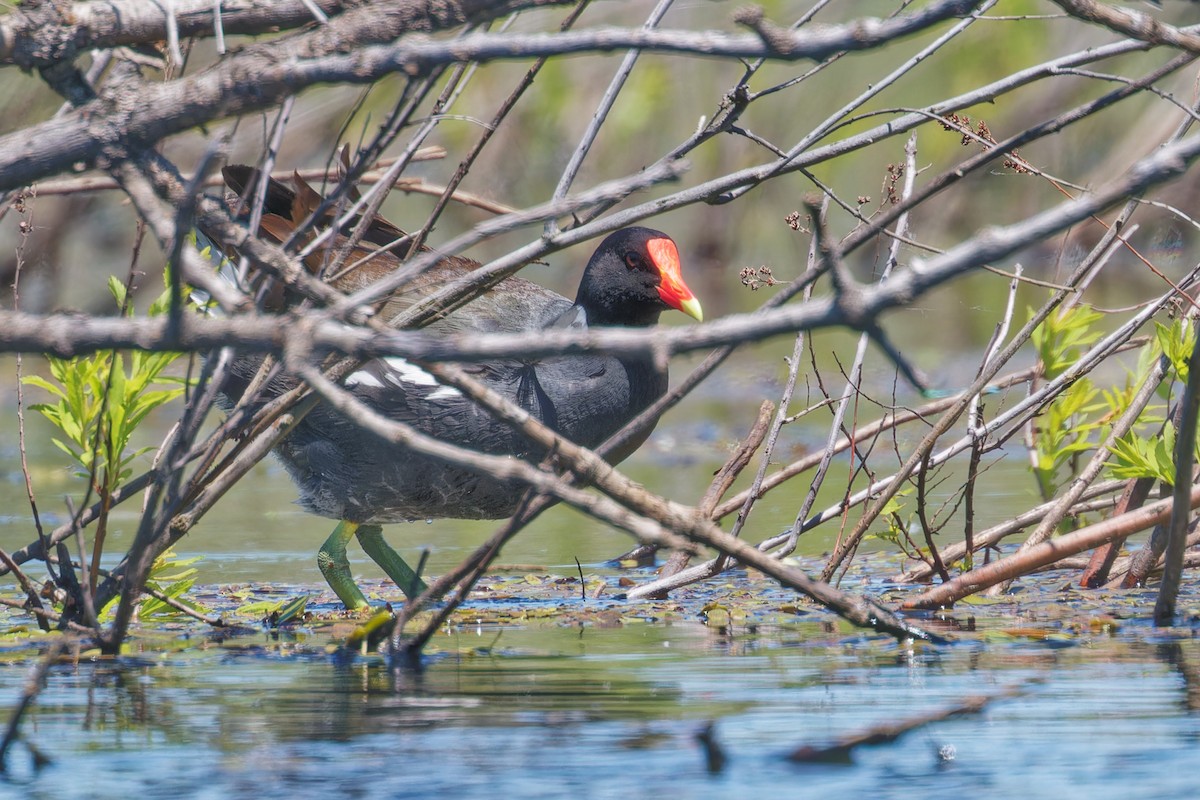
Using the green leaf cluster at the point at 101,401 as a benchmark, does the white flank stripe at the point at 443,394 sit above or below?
above

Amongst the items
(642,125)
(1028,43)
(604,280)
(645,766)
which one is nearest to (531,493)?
(645,766)

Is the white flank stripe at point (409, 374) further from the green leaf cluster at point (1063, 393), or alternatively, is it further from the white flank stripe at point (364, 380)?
the green leaf cluster at point (1063, 393)

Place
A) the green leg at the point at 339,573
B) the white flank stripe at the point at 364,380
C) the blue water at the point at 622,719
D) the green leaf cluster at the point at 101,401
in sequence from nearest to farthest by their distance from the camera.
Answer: the blue water at the point at 622,719, the green leaf cluster at the point at 101,401, the green leg at the point at 339,573, the white flank stripe at the point at 364,380

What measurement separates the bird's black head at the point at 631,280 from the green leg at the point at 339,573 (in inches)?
41.3

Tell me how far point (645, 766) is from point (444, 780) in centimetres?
30

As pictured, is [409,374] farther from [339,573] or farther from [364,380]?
[339,573]

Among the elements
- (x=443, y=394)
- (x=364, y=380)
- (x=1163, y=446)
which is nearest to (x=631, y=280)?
(x=443, y=394)

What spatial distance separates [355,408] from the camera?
5.75ft

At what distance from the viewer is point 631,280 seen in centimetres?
453

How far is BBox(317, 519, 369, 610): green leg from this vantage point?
399 centimetres

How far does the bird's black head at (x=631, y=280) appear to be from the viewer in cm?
447

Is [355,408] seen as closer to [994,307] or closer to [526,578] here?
[526,578]

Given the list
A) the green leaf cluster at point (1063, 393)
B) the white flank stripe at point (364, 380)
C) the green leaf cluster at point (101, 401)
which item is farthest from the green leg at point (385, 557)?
the green leaf cluster at point (1063, 393)

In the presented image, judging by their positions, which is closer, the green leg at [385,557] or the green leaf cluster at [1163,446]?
the green leaf cluster at [1163,446]
